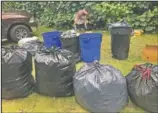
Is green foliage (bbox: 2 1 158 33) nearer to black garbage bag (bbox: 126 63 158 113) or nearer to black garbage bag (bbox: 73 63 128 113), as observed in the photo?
black garbage bag (bbox: 126 63 158 113)

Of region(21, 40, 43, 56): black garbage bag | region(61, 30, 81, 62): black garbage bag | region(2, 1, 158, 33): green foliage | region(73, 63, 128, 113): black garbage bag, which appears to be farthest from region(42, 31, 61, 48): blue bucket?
region(2, 1, 158, 33): green foliage

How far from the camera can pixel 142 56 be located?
18.6 ft

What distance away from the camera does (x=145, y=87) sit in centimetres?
353

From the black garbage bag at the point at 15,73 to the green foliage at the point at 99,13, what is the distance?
4.76 m

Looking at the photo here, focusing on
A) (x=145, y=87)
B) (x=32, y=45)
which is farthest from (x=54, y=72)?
(x=32, y=45)

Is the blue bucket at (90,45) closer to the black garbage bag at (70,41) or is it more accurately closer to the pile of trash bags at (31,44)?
the black garbage bag at (70,41)

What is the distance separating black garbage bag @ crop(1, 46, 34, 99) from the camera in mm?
3734

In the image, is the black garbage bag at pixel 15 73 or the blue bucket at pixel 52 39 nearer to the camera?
the black garbage bag at pixel 15 73

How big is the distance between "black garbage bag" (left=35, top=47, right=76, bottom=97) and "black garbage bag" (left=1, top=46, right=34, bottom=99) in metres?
0.16

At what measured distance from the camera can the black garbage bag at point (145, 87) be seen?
3482mm

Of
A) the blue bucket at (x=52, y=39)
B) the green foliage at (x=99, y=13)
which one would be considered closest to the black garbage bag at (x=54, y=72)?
the blue bucket at (x=52, y=39)

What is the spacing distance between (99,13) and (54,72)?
5006mm

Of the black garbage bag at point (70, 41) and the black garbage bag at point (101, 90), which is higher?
the black garbage bag at point (70, 41)

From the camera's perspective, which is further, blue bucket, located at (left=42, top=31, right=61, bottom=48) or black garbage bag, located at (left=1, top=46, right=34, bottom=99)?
blue bucket, located at (left=42, top=31, right=61, bottom=48)
